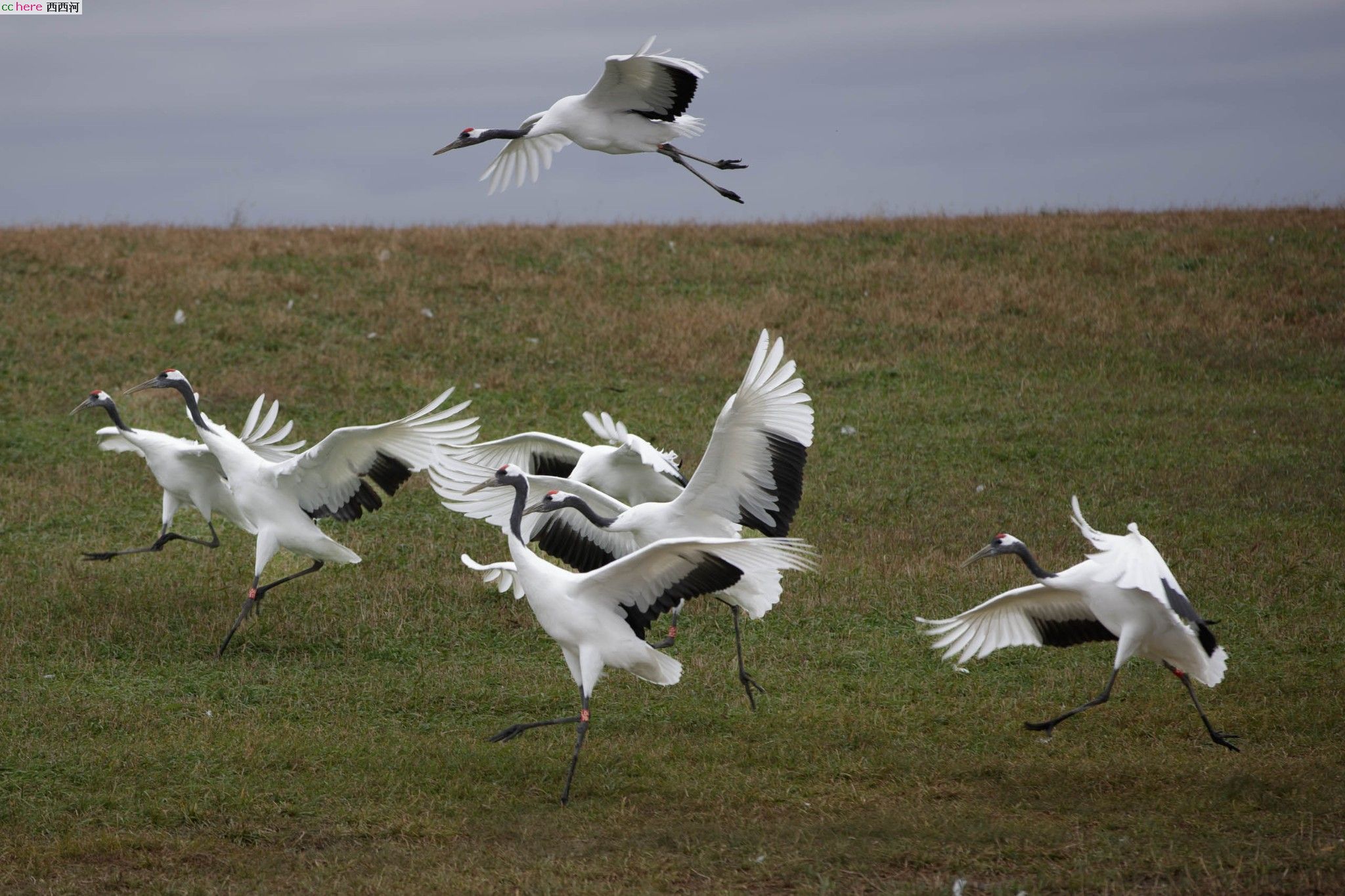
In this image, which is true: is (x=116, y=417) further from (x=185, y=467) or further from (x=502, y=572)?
(x=502, y=572)

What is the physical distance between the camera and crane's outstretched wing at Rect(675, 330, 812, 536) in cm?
656

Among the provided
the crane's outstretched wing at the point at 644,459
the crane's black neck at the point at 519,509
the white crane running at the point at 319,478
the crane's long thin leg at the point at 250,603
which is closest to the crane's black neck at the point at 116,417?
the white crane running at the point at 319,478

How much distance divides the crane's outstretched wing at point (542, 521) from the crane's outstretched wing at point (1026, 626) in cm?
195

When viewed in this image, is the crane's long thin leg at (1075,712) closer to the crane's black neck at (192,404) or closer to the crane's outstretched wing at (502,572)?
the crane's outstretched wing at (502,572)

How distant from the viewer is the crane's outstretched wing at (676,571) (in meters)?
5.61

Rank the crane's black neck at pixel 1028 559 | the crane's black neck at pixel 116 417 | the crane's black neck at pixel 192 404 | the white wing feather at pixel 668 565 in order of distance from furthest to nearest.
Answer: the crane's black neck at pixel 116 417 < the crane's black neck at pixel 192 404 < the crane's black neck at pixel 1028 559 < the white wing feather at pixel 668 565

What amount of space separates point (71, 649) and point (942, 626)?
5203 mm

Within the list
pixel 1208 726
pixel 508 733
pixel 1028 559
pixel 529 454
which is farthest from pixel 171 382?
pixel 1208 726

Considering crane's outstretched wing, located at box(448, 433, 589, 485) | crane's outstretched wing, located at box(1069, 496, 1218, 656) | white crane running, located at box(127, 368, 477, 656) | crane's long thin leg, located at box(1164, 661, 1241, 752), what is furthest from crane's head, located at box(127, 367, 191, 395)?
crane's long thin leg, located at box(1164, 661, 1241, 752)

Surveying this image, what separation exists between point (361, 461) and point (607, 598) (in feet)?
8.51

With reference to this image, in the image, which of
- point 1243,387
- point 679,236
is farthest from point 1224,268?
point 679,236

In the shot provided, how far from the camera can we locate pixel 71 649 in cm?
811

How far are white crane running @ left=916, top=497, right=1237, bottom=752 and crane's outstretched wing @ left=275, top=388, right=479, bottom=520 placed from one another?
3.16 m

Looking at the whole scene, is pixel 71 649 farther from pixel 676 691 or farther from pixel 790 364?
pixel 790 364
